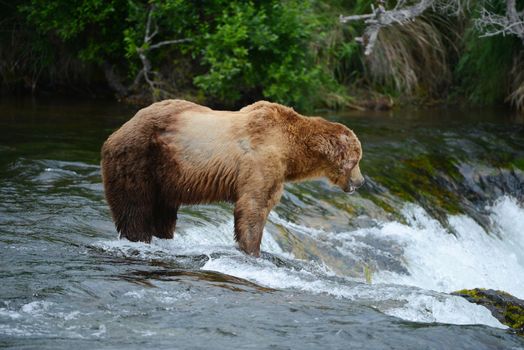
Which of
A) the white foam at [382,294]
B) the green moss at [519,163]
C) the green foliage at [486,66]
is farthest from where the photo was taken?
the green foliage at [486,66]

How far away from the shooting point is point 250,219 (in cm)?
746

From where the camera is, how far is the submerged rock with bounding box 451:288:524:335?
668cm

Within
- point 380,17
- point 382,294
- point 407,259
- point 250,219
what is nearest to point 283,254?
point 250,219

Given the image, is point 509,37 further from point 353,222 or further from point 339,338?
point 339,338

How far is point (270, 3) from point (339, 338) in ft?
33.8

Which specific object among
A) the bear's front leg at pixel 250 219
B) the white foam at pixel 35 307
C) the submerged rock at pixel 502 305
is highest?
the bear's front leg at pixel 250 219

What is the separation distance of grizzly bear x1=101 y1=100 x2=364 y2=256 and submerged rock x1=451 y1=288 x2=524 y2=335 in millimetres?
1790

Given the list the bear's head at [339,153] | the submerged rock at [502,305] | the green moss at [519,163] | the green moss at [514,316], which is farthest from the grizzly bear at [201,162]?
the green moss at [519,163]

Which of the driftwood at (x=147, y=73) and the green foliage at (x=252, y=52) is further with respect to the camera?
the driftwood at (x=147, y=73)

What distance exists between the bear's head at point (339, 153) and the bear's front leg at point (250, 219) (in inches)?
31.9

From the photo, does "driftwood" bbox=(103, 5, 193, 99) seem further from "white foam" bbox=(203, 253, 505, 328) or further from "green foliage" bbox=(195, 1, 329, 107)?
"white foam" bbox=(203, 253, 505, 328)

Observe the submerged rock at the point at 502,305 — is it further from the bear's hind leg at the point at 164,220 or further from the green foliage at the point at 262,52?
the green foliage at the point at 262,52

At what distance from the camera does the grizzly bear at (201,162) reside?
7.52 m

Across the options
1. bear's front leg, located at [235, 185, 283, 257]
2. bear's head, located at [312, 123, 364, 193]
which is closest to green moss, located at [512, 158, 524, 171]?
bear's head, located at [312, 123, 364, 193]
